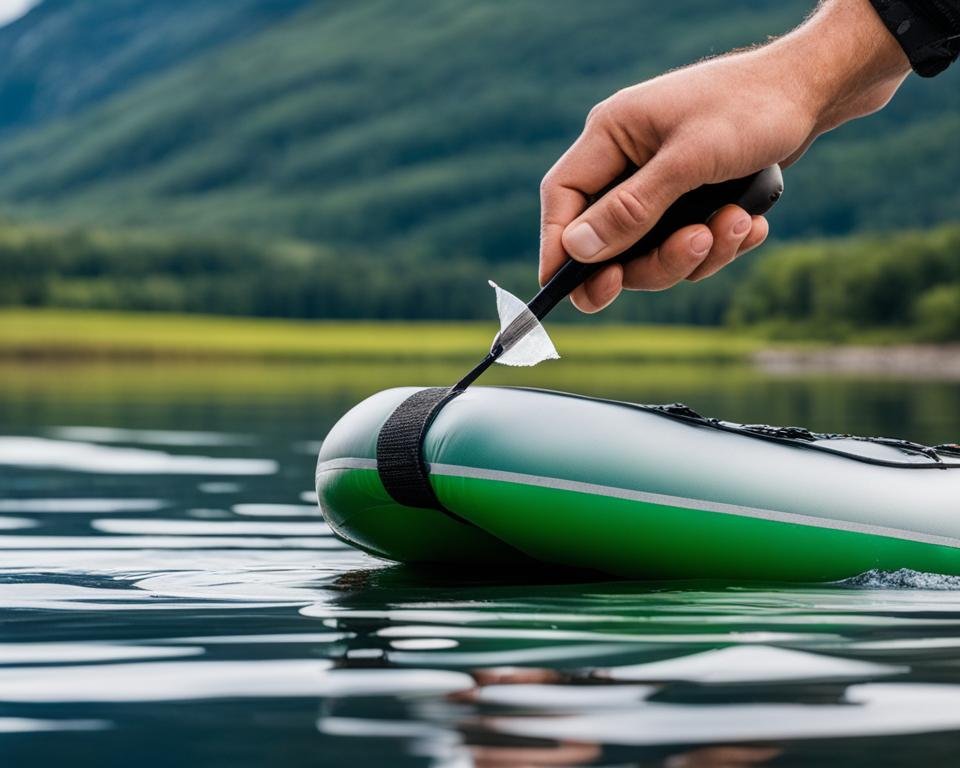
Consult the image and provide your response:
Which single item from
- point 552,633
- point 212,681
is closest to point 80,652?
→ point 212,681

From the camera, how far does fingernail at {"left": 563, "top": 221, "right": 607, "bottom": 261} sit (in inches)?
199

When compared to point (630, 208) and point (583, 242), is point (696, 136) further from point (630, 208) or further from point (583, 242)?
point (583, 242)

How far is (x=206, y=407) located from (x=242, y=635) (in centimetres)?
1852

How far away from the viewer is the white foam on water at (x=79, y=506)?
8.74 m

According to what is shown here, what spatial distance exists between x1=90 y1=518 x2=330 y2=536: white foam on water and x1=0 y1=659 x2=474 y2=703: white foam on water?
140 inches

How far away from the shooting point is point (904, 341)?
11862cm

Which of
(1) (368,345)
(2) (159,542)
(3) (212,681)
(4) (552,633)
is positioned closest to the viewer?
(3) (212,681)

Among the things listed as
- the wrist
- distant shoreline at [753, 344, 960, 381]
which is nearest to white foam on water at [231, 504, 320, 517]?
the wrist

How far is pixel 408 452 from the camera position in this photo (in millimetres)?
5684

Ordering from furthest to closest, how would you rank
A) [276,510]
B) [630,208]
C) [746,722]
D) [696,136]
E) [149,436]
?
[149,436] → [276,510] → [630,208] → [696,136] → [746,722]

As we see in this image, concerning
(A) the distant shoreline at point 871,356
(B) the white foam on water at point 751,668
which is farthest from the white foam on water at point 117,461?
(A) the distant shoreline at point 871,356

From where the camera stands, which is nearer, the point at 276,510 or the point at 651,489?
the point at 651,489

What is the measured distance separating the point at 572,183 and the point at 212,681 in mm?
2114

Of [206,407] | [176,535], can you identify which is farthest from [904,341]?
[176,535]
